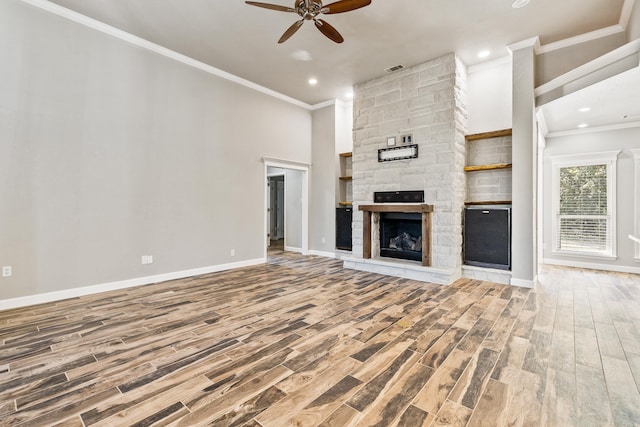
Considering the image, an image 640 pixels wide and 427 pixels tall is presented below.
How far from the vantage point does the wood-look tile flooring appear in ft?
5.29

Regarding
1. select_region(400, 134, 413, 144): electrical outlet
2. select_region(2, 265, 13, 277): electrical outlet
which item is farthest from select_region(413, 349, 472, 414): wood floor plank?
select_region(2, 265, 13, 277): electrical outlet

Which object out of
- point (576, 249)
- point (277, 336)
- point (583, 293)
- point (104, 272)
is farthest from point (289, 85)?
point (576, 249)

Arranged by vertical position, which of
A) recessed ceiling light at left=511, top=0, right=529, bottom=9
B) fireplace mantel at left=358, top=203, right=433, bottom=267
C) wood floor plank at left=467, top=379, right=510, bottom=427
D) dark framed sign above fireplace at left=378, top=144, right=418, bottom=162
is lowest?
wood floor plank at left=467, top=379, right=510, bottom=427

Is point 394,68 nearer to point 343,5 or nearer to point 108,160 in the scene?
point 343,5

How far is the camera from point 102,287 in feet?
12.6

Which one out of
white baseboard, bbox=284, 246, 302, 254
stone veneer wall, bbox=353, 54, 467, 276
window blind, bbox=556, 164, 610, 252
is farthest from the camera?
white baseboard, bbox=284, 246, 302, 254

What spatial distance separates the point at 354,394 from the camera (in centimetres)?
176

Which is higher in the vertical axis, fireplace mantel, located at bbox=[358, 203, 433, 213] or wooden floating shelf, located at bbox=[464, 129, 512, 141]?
wooden floating shelf, located at bbox=[464, 129, 512, 141]

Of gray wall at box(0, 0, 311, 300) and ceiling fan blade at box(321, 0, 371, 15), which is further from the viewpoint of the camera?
Answer: gray wall at box(0, 0, 311, 300)

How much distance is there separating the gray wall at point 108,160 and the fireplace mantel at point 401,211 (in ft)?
7.42

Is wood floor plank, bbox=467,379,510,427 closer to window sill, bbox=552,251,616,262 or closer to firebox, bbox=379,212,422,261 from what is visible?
firebox, bbox=379,212,422,261

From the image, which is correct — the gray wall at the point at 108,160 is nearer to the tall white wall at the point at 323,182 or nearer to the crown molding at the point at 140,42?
the crown molding at the point at 140,42

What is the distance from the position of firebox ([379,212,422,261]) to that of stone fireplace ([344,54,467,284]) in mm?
19

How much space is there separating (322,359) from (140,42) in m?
4.85
